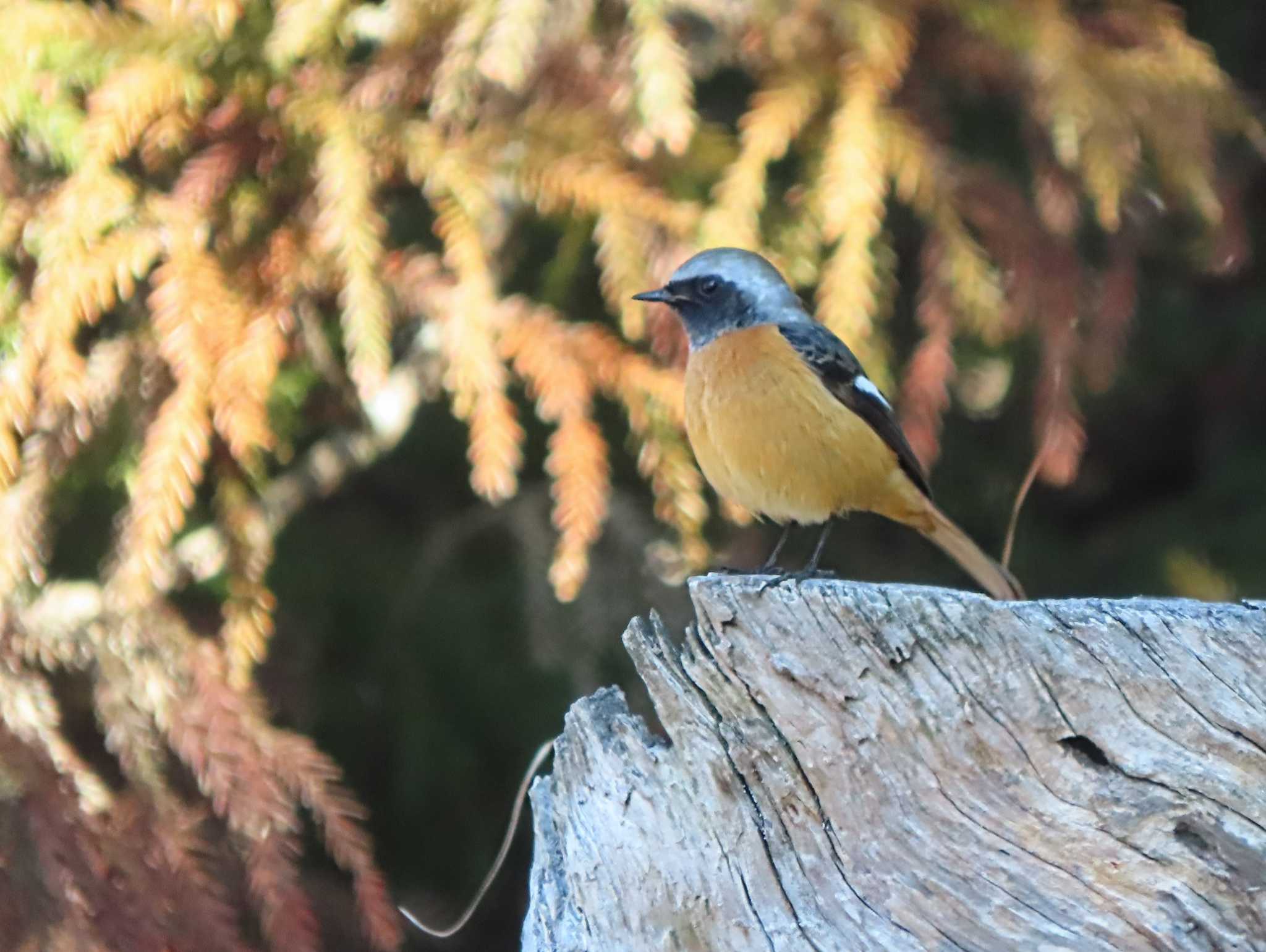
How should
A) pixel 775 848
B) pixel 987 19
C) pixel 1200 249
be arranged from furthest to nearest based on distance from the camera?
pixel 1200 249
pixel 987 19
pixel 775 848

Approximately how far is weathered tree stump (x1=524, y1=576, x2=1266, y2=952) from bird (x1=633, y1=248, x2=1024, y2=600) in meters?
1.25

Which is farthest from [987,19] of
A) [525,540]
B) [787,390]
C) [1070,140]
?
[525,540]

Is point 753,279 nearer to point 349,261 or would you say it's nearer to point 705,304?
point 705,304

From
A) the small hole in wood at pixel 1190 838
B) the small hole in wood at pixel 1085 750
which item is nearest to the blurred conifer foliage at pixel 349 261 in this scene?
the small hole in wood at pixel 1085 750

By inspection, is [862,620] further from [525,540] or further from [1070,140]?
[525,540]

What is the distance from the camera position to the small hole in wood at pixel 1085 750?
1.93 meters

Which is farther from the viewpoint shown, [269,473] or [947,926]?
[269,473]

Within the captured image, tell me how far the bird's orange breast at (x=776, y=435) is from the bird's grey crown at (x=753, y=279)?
102mm

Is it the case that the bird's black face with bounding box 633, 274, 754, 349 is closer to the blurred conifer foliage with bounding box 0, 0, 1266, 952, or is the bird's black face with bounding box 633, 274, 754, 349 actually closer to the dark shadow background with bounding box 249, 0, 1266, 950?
the blurred conifer foliage with bounding box 0, 0, 1266, 952

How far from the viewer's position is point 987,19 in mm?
3600

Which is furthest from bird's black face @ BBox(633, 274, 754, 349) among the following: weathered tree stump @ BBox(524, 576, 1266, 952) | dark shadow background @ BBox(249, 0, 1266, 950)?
weathered tree stump @ BBox(524, 576, 1266, 952)

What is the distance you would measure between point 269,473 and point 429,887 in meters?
1.80

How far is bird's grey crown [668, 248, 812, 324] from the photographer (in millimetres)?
3396

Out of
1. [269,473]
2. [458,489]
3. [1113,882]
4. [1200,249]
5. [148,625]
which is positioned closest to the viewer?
[1113,882]
